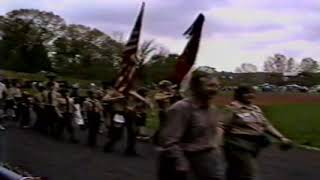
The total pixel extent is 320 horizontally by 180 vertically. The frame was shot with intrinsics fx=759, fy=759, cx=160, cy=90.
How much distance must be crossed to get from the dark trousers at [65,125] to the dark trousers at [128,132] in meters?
3.71

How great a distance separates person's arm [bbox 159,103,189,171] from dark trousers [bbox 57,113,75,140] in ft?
47.0

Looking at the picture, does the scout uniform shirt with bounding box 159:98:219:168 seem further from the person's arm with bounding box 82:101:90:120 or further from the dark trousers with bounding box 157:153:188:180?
the person's arm with bounding box 82:101:90:120

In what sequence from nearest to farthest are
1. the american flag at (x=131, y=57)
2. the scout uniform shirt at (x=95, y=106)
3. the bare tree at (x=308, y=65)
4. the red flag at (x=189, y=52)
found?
the red flag at (x=189, y=52)
the american flag at (x=131, y=57)
the scout uniform shirt at (x=95, y=106)
the bare tree at (x=308, y=65)

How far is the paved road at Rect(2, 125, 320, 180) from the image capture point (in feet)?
38.9

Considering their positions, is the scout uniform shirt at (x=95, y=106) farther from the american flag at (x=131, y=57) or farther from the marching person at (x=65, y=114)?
the american flag at (x=131, y=57)

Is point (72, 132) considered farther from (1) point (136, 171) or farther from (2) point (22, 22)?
(2) point (22, 22)

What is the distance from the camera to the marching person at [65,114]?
66.6 feet

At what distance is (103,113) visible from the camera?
20672 millimetres

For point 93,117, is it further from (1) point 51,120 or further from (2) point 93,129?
(1) point 51,120

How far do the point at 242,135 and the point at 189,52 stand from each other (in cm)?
131

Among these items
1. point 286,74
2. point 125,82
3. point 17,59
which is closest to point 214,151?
point 125,82

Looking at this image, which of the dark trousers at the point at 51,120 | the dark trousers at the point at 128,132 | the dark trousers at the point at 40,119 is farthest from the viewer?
the dark trousers at the point at 40,119

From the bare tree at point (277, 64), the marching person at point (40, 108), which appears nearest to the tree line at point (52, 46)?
the bare tree at point (277, 64)

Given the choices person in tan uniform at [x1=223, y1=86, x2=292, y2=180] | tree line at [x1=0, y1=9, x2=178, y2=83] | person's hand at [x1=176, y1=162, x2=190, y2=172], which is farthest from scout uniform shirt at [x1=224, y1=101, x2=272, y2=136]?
tree line at [x1=0, y1=9, x2=178, y2=83]
